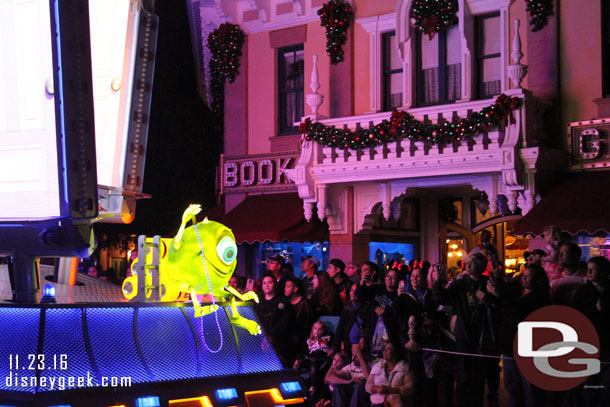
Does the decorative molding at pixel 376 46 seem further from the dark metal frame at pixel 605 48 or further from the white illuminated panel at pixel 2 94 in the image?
the white illuminated panel at pixel 2 94

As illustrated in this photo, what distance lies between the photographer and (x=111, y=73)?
3.72 meters

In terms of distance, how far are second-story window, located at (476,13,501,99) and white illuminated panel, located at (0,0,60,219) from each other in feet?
39.0

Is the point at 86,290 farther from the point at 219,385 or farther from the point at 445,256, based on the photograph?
the point at 445,256

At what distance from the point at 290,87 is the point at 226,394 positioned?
13.7 m

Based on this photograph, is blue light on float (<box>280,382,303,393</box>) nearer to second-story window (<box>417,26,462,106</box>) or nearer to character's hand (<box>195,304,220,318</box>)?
character's hand (<box>195,304,220,318</box>)

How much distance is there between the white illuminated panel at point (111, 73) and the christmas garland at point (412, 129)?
10.0 meters

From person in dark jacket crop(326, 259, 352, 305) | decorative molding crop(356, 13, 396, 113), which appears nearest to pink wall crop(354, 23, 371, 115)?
decorative molding crop(356, 13, 396, 113)

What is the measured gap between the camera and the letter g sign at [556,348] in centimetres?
739

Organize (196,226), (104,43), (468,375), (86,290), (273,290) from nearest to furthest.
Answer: (104,43) → (196,226) → (86,290) → (468,375) → (273,290)

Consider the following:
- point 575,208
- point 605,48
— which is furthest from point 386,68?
point 575,208

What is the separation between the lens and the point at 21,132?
334 cm

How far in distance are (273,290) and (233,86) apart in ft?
30.3

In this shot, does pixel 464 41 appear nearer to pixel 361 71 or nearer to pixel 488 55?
pixel 488 55

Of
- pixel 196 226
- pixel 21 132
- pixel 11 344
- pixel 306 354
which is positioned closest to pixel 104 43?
pixel 21 132
